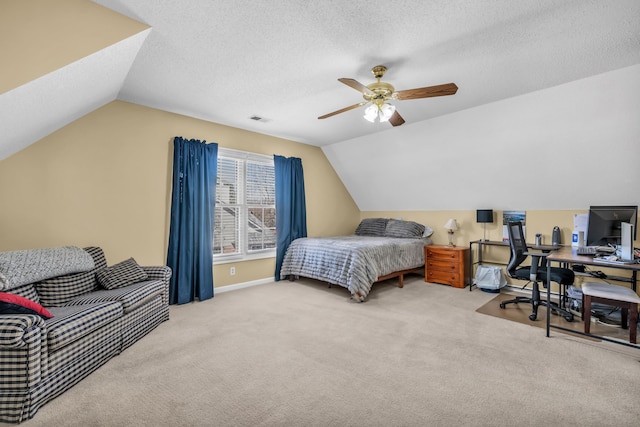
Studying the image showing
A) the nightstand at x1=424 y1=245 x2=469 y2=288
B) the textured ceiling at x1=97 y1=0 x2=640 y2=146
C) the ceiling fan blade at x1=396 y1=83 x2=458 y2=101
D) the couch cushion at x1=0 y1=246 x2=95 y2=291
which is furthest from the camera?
the nightstand at x1=424 y1=245 x2=469 y2=288

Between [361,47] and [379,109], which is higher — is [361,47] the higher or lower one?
the higher one

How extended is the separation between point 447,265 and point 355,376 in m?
3.27

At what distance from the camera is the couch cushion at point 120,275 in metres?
2.93

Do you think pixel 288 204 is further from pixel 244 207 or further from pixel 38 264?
pixel 38 264

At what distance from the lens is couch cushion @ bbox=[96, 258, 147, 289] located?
2930mm

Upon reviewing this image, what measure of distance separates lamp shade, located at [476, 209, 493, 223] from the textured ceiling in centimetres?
172

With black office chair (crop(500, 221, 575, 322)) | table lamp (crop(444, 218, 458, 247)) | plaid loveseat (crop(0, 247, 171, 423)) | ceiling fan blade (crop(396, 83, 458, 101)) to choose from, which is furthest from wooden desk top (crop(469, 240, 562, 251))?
plaid loveseat (crop(0, 247, 171, 423))

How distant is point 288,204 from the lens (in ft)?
17.2

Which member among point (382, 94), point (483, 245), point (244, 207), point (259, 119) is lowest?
point (483, 245)

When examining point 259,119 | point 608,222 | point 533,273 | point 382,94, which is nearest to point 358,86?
point 382,94

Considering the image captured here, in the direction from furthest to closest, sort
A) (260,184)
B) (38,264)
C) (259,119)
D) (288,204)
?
(288,204), (260,184), (259,119), (38,264)

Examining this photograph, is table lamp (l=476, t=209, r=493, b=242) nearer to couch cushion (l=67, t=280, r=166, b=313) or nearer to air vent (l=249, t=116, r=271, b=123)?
air vent (l=249, t=116, r=271, b=123)

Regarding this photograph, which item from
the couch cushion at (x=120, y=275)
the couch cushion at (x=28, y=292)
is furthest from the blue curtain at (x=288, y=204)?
the couch cushion at (x=28, y=292)

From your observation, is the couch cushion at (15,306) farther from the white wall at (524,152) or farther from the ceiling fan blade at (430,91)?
the white wall at (524,152)
